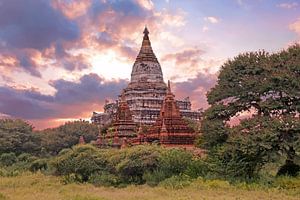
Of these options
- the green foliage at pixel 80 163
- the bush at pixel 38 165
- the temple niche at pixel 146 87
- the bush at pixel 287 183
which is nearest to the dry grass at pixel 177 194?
the bush at pixel 287 183

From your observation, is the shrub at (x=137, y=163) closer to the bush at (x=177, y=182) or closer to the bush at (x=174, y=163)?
the bush at (x=174, y=163)

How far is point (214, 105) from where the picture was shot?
Result: 28.1 meters

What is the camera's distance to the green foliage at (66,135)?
66.8 m

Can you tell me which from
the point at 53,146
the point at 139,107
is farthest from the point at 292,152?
the point at 53,146

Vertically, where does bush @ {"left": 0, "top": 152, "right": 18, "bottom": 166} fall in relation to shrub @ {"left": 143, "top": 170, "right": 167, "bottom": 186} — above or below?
above

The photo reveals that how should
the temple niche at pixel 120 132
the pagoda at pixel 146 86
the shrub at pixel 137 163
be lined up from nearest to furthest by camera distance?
the shrub at pixel 137 163 → the temple niche at pixel 120 132 → the pagoda at pixel 146 86

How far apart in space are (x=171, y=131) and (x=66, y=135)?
32.7 m

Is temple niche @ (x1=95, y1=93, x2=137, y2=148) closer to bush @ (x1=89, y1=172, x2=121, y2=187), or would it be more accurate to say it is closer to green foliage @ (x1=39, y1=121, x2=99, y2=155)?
bush @ (x1=89, y1=172, x2=121, y2=187)

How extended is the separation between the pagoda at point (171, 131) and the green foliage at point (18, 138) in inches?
965

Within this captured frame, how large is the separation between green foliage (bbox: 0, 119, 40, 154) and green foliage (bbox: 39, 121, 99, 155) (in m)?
2.38

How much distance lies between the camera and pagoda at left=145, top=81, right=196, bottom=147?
3906 centimetres

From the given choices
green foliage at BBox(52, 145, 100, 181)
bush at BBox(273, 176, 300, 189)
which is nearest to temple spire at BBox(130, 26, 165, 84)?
green foliage at BBox(52, 145, 100, 181)

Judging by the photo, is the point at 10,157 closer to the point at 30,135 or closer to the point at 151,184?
the point at 30,135

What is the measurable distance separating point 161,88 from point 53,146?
55.0ft
